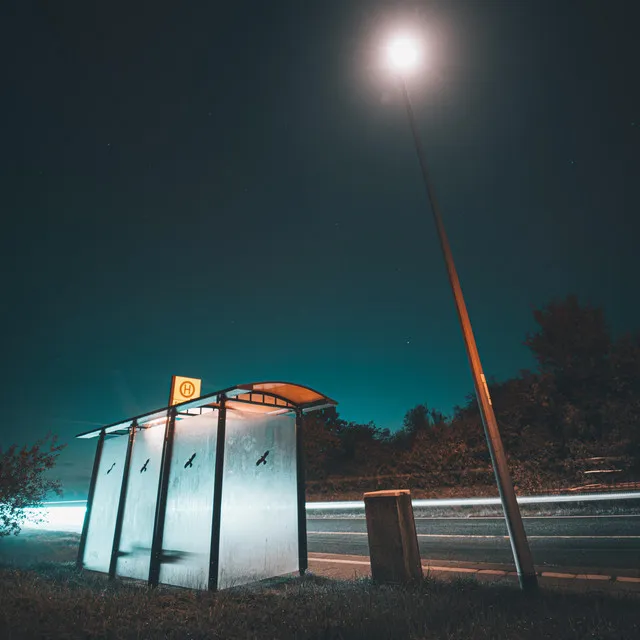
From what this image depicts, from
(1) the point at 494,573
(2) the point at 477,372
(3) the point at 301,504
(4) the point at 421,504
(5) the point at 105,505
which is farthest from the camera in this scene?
(4) the point at 421,504

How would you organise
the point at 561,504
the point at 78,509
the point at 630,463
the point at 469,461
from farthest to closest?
1. the point at 78,509
2. the point at 469,461
3. the point at 630,463
4. the point at 561,504

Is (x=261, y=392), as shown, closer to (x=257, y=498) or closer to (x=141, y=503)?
(x=257, y=498)

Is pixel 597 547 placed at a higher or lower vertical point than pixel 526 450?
lower

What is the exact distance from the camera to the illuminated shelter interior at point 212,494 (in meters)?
7.57

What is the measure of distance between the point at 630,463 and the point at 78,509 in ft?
104

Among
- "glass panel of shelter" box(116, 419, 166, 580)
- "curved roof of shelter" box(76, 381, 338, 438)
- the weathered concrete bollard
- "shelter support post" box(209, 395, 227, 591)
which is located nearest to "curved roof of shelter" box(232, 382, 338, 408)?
"curved roof of shelter" box(76, 381, 338, 438)

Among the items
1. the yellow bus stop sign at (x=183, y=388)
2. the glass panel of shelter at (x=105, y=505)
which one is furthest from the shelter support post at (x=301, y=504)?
the glass panel of shelter at (x=105, y=505)

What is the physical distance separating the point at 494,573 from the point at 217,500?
5.19 m

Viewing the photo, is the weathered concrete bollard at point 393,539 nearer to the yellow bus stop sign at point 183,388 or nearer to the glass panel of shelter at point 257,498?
the glass panel of shelter at point 257,498

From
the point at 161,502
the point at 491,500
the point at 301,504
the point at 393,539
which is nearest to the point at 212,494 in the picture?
the point at 161,502

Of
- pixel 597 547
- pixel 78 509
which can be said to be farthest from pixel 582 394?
pixel 78 509

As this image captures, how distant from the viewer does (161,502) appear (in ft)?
26.6

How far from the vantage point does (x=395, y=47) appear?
333 inches

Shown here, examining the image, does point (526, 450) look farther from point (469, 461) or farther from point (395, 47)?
point (395, 47)
